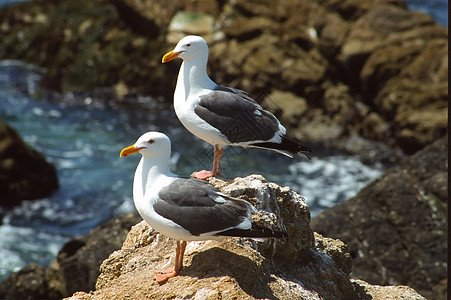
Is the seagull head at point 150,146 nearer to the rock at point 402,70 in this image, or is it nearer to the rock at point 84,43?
the rock at point 402,70

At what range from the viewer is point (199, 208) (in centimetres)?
492

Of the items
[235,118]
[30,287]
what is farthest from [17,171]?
[235,118]

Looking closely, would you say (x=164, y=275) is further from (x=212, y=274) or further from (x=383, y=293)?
(x=383, y=293)

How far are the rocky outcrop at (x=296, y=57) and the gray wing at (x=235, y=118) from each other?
764 centimetres

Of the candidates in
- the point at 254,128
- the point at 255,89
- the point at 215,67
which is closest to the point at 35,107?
the point at 215,67

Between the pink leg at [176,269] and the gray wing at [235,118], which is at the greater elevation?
the gray wing at [235,118]

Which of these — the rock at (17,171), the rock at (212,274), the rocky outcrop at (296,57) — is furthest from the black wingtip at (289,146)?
the rock at (17,171)

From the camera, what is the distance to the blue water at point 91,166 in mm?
12297

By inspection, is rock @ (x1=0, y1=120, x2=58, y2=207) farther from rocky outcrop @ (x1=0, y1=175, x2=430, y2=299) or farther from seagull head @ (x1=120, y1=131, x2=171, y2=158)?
seagull head @ (x1=120, y1=131, x2=171, y2=158)

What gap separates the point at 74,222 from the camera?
12719 mm

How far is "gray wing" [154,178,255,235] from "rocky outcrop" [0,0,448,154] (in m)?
8.80

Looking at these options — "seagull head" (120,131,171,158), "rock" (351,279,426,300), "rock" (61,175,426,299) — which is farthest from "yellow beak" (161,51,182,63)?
"rock" (351,279,426,300)

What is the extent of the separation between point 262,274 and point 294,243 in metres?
0.67

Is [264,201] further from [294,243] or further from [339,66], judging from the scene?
[339,66]
